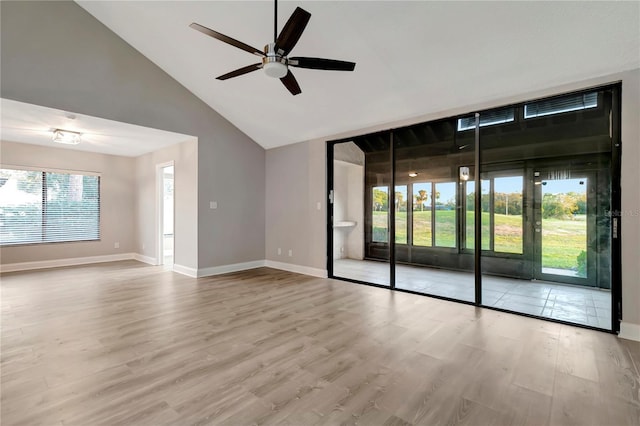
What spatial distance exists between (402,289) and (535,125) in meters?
2.79

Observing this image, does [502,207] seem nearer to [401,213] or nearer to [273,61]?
[401,213]

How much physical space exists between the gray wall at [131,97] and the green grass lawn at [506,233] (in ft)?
9.27

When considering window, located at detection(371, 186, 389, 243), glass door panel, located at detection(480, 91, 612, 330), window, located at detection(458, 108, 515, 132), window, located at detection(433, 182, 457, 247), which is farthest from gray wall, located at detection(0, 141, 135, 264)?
glass door panel, located at detection(480, 91, 612, 330)

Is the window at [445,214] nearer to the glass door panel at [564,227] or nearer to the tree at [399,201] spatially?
the tree at [399,201]

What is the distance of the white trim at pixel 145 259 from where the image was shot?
264 inches

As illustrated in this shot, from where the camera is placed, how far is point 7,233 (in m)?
5.88

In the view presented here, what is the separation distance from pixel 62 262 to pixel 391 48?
302 inches

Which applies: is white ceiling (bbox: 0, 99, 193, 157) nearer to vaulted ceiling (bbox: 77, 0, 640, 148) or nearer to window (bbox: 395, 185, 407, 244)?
vaulted ceiling (bbox: 77, 0, 640, 148)

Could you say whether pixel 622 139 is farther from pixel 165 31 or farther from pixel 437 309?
pixel 165 31

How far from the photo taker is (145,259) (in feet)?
23.0

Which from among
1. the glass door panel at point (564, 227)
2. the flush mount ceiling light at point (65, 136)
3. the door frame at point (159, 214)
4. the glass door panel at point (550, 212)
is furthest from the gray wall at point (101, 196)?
the glass door panel at point (564, 227)

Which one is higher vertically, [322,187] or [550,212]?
[322,187]

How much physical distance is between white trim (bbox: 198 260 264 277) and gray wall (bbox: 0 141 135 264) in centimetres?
325

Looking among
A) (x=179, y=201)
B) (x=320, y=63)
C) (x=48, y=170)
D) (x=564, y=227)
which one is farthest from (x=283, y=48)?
(x=48, y=170)
